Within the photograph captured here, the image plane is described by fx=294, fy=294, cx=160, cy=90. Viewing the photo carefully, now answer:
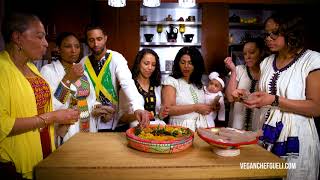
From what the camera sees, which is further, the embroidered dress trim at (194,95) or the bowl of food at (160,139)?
the embroidered dress trim at (194,95)

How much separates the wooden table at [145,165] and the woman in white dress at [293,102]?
363 mm

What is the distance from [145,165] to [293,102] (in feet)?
3.35

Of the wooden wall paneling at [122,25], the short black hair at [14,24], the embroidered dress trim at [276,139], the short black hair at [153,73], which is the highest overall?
the wooden wall paneling at [122,25]

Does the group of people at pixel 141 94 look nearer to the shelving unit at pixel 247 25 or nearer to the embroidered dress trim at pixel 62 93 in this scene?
the embroidered dress trim at pixel 62 93

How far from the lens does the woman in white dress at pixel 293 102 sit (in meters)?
1.81

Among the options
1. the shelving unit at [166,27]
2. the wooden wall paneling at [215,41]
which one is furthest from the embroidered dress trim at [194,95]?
the shelving unit at [166,27]

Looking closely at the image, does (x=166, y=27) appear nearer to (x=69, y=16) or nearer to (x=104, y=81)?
(x=69, y=16)

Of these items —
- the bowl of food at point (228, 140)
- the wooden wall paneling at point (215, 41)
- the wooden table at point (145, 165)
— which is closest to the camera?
the wooden table at point (145, 165)

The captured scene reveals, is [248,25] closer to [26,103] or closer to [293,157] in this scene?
[293,157]

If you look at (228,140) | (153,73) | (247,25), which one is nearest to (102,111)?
(153,73)

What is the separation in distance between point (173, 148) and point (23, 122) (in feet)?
2.48

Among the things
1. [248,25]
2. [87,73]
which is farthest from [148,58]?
[248,25]

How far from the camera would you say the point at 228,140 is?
1.53m

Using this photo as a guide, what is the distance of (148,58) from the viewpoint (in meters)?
2.69
